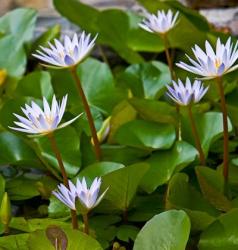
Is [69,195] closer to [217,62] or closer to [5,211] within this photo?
[5,211]

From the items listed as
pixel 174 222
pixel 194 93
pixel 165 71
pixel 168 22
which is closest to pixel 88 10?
pixel 165 71

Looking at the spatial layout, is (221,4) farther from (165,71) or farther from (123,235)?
(123,235)

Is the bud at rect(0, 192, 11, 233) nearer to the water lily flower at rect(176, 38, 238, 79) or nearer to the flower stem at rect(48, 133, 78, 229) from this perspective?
the flower stem at rect(48, 133, 78, 229)

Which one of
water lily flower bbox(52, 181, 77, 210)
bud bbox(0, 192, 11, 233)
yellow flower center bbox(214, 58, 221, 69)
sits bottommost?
bud bbox(0, 192, 11, 233)

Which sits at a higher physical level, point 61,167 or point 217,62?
Result: point 217,62

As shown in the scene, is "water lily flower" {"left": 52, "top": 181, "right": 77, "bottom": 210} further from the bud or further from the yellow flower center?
the yellow flower center

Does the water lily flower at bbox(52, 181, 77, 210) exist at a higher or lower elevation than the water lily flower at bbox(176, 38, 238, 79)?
lower

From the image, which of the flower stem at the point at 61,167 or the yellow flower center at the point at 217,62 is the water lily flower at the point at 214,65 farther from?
the flower stem at the point at 61,167

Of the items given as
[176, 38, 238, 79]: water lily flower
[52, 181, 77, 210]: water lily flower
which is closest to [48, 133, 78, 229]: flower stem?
[52, 181, 77, 210]: water lily flower

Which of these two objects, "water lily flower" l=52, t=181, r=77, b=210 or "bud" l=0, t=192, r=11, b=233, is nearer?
"water lily flower" l=52, t=181, r=77, b=210

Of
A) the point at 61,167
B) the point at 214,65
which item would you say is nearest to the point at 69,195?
the point at 61,167

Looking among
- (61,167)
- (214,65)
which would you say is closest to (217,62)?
(214,65)

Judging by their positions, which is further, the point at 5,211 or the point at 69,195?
the point at 5,211
